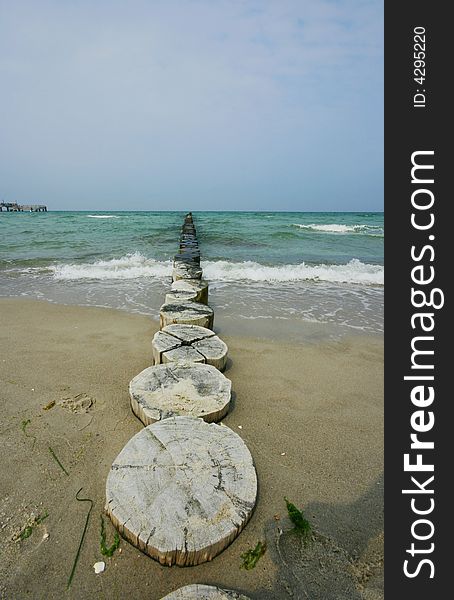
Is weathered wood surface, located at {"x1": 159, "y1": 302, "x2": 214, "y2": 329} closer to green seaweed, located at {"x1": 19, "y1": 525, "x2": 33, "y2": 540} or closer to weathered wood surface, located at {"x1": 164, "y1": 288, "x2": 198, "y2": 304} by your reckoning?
weathered wood surface, located at {"x1": 164, "y1": 288, "x2": 198, "y2": 304}

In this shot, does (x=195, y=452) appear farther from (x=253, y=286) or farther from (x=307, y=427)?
(x=253, y=286)

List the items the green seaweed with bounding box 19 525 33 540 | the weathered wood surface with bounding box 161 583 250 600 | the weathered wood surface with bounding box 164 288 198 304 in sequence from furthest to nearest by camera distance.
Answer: the weathered wood surface with bounding box 164 288 198 304, the green seaweed with bounding box 19 525 33 540, the weathered wood surface with bounding box 161 583 250 600

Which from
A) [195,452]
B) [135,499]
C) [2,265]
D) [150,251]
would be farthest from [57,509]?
[150,251]

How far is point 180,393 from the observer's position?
102 inches

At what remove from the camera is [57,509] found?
1.91 meters

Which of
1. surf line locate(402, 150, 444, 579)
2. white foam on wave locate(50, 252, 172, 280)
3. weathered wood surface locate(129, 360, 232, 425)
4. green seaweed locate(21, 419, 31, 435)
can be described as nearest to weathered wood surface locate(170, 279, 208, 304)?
weathered wood surface locate(129, 360, 232, 425)

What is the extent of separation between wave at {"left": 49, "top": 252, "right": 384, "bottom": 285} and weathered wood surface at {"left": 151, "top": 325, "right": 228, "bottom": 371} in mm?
5309

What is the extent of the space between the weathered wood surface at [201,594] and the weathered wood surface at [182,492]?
8.4 inches

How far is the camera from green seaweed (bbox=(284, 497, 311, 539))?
1.83 m

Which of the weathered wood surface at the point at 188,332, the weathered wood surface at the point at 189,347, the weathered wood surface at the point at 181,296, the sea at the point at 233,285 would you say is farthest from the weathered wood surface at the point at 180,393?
the sea at the point at 233,285

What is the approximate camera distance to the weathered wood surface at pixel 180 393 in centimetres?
244

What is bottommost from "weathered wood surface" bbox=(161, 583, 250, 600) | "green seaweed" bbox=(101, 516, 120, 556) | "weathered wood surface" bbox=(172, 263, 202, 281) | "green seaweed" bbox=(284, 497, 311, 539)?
"green seaweed" bbox=(284, 497, 311, 539)

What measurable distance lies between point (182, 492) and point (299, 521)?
698 millimetres

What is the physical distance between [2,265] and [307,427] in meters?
10.4
